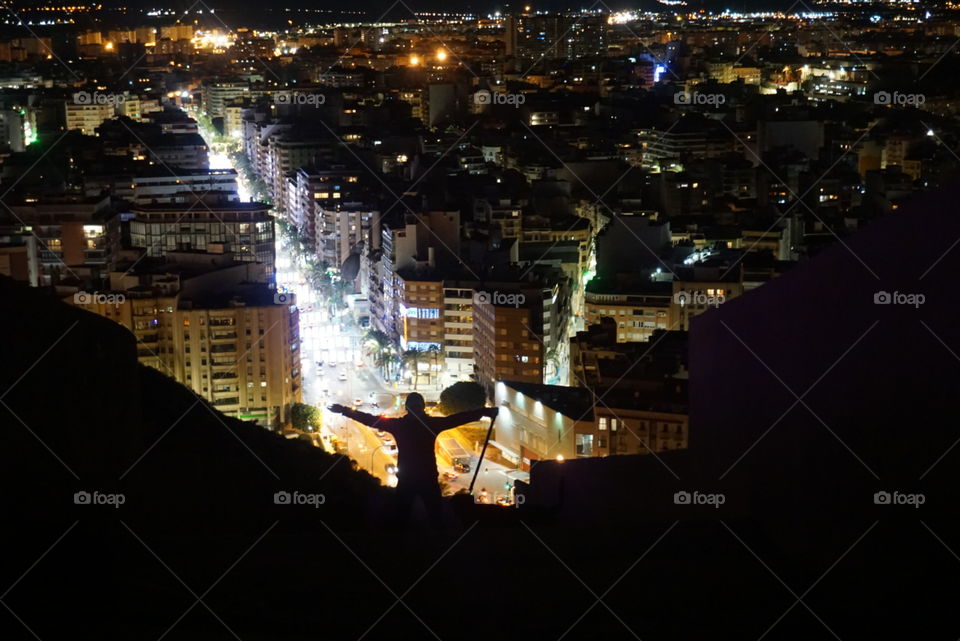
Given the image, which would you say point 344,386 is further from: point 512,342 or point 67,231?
point 67,231

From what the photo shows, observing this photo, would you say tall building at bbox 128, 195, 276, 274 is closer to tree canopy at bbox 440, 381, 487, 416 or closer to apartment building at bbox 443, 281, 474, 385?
apartment building at bbox 443, 281, 474, 385

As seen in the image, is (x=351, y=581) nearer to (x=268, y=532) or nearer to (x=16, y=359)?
(x=268, y=532)

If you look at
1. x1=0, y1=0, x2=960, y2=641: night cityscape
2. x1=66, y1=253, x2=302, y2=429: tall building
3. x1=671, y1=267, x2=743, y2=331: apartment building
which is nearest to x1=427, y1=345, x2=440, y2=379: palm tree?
x1=0, y1=0, x2=960, y2=641: night cityscape

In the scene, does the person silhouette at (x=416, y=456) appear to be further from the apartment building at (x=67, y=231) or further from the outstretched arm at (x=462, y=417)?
the apartment building at (x=67, y=231)

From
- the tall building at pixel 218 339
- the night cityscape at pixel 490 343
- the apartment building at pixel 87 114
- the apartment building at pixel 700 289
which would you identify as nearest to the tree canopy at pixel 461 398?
the night cityscape at pixel 490 343

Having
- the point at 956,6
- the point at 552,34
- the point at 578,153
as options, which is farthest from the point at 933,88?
the point at 552,34

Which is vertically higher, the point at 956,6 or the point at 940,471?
the point at 956,6

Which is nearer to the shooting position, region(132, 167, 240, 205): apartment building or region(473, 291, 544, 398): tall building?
region(473, 291, 544, 398): tall building

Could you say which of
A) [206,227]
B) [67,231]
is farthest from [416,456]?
[206,227]
